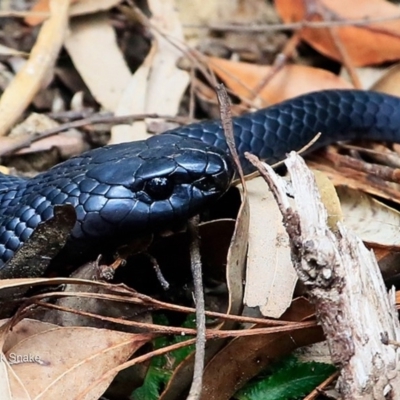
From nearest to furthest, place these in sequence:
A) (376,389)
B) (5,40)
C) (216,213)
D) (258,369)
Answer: (376,389), (258,369), (216,213), (5,40)

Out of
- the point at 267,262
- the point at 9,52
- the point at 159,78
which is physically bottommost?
the point at 267,262

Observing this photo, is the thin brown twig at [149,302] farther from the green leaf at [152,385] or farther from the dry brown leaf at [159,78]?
the dry brown leaf at [159,78]

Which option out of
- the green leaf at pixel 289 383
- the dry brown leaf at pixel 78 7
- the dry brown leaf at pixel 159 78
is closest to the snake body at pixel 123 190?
the green leaf at pixel 289 383

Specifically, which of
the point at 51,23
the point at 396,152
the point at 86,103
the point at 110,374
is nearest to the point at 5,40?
the point at 51,23

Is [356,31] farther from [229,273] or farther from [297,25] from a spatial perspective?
[229,273]

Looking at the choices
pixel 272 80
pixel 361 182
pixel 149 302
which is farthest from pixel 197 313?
pixel 272 80

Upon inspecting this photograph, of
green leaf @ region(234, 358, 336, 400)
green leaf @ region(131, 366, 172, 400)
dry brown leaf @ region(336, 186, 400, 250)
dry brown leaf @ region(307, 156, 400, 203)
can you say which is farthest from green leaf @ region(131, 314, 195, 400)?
dry brown leaf @ region(307, 156, 400, 203)

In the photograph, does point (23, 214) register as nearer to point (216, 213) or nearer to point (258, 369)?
point (216, 213)
